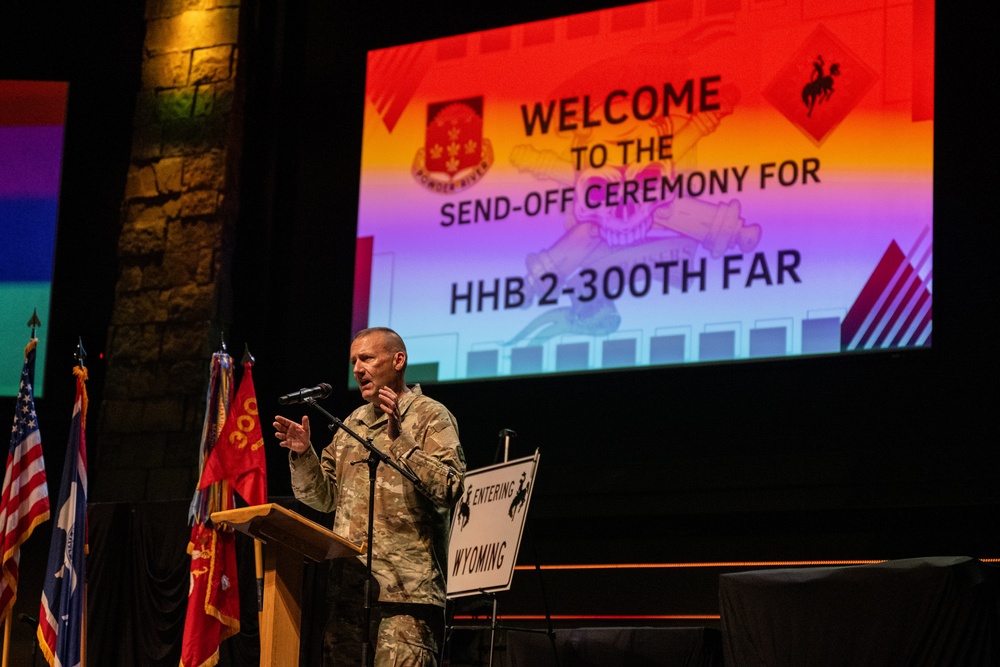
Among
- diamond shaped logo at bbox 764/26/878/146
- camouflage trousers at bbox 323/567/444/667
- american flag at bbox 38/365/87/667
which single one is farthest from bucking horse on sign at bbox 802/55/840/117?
american flag at bbox 38/365/87/667

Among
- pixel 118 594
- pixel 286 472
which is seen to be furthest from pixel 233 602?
pixel 286 472

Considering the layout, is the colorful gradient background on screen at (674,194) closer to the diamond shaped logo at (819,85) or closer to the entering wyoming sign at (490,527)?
the diamond shaped logo at (819,85)

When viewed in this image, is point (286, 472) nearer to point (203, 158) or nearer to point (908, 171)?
point (203, 158)

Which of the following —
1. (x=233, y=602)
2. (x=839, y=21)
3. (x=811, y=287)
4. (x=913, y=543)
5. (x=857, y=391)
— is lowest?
(x=233, y=602)

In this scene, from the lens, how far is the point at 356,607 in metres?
3.97

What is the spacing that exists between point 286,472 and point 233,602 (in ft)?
5.34

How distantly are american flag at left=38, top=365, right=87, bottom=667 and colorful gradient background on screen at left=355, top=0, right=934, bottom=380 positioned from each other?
6.55 feet

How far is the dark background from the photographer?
19.9 feet

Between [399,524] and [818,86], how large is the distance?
3.62 metres

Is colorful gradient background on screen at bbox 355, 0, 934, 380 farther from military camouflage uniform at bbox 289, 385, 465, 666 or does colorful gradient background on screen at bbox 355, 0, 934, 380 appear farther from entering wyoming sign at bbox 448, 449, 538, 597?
military camouflage uniform at bbox 289, 385, 465, 666

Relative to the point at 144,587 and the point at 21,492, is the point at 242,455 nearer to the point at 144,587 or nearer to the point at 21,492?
the point at 144,587

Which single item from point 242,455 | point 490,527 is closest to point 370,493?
point 490,527

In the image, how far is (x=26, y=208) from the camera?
27.1 feet

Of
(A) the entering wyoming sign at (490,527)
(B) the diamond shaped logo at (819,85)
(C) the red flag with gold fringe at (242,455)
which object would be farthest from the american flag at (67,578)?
(B) the diamond shaped logo at (819,85)
